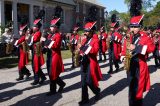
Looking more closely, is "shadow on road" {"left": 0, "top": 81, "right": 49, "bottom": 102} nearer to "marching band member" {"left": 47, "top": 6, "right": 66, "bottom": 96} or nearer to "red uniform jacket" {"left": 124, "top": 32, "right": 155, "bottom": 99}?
"marching band member" {"left": 47, "top": 6, "right": 66, "bottom": 96}

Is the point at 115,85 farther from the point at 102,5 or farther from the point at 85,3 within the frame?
the point at 102,5

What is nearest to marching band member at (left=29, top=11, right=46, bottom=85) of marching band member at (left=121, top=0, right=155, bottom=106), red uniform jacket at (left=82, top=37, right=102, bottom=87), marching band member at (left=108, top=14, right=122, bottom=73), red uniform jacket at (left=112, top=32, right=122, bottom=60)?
red uniform jacket at (left=82, top=37, right=102, bottom=87)

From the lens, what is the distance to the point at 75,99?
31.2 feet

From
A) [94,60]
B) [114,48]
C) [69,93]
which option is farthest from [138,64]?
[114,48]

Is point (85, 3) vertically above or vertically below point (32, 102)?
above

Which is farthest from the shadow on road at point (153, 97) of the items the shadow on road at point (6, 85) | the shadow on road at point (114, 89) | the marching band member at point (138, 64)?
the shadow on road at point (6, 85)

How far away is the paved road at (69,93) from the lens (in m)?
9.16

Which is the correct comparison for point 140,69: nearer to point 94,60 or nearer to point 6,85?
point 94,60

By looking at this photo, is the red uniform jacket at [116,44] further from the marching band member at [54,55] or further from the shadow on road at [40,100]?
the shadow on road at [40,100]

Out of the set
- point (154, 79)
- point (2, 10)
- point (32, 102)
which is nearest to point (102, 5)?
point (2, 10)

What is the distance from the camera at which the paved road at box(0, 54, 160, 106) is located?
9164 millimetres

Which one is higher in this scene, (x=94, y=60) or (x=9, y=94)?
(x=94, y=60)

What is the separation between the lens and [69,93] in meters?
10.3

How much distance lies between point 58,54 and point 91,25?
160 cm
